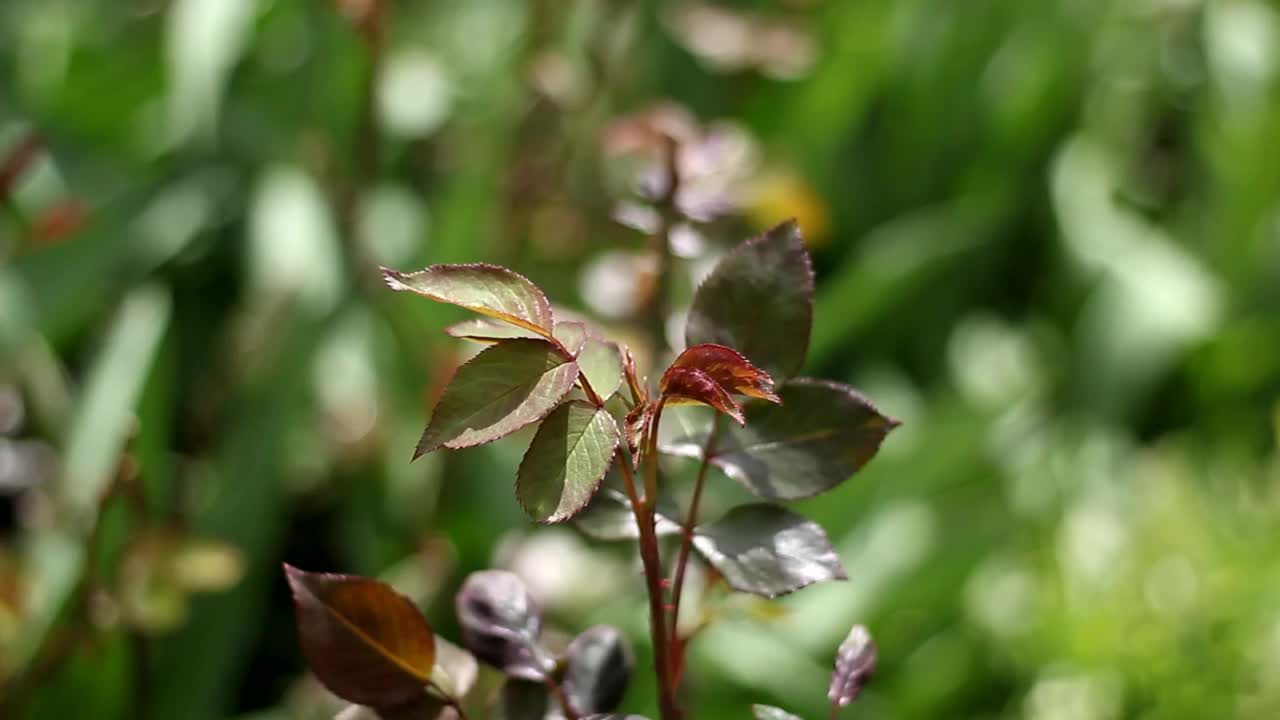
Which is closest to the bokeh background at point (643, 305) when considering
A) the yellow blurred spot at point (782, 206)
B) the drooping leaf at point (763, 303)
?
the yellow blurred spot at point (782, 206)

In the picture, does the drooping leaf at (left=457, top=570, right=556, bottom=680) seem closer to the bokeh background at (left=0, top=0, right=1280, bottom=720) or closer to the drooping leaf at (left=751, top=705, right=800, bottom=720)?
the drooping leaf at (left=751, top=705, right=800, bottom=720)

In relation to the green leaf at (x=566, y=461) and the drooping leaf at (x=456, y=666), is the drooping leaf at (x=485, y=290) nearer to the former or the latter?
the green leaf at (x=566, y=461)

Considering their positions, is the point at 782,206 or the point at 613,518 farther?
the point at 782,206

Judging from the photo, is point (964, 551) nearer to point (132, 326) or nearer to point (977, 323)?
point (977, 323)

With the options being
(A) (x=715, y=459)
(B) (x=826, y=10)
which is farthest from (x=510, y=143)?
(A) (x=715, y=459)

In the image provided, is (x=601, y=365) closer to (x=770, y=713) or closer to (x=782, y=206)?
(x=770, y=713)

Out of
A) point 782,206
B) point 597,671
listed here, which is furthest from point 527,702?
point 782,206
